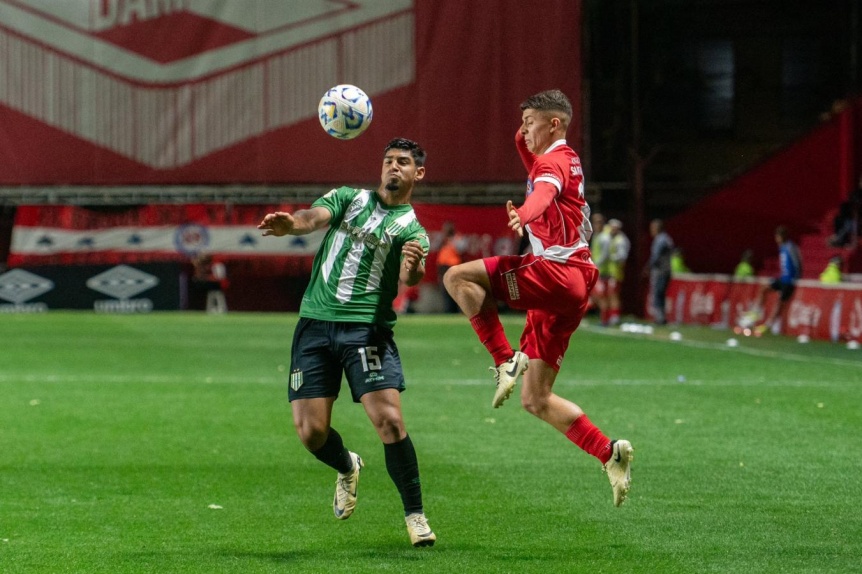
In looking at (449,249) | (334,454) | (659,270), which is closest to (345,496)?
(334,454)

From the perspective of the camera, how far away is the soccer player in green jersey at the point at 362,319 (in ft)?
24.2

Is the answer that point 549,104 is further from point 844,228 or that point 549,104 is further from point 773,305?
point 844,228

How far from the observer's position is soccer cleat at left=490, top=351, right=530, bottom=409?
7668mm

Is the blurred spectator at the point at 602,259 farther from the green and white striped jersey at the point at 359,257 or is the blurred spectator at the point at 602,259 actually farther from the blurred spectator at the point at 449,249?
the green and white striped jersey at the point at 359,257

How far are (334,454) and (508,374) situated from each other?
41.4 inches

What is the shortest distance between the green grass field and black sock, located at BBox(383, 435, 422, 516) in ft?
0.73

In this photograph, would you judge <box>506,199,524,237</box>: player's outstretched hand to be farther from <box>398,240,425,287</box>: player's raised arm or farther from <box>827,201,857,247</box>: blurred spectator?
<box>827,201,857,247</box>: blurred spectator

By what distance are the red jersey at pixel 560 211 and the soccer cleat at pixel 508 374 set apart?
2.13 feet

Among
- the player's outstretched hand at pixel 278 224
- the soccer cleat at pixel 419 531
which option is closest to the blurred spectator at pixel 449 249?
the soccer cleat at pixel 419 531

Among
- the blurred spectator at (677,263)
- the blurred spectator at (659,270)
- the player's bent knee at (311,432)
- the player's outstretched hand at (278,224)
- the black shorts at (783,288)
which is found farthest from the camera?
the blurred spectator at (677,263)

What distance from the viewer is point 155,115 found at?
109 ft

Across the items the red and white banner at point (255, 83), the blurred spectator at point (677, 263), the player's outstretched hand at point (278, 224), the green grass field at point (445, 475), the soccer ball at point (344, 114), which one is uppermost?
the red and white banner at point (255, 83)

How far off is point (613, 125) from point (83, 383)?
22.7 m

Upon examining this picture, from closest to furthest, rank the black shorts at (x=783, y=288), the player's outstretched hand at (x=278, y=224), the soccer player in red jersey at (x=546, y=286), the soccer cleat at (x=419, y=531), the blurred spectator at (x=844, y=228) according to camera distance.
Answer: the player's outstretched hand at (x=278, y=224) → the soccer cleat at (x=419, y=531) → the soccer player in red jersey at (x=546, y=286) → the black shorts at (x=783, y=288) → the blurred spectator at (x=844, y=228)
